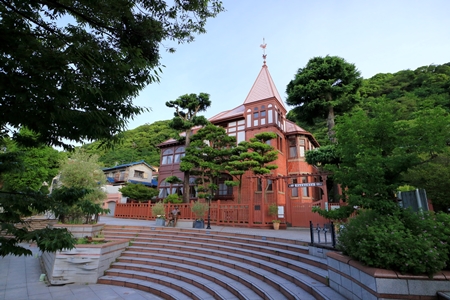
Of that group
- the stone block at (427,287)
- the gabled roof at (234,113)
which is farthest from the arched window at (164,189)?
the stone block at (427,287)

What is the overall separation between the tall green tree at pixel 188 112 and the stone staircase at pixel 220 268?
9.06 metres

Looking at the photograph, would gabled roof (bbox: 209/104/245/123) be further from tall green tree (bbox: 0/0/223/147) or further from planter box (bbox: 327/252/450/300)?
planter box (bbox: 327/252/450/300)

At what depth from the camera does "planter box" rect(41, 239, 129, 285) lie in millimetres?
7176

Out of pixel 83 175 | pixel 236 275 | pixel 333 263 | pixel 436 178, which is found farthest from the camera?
pixel 83 175

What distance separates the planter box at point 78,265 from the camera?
718 cm

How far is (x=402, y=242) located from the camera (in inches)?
130

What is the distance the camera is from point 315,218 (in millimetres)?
12586

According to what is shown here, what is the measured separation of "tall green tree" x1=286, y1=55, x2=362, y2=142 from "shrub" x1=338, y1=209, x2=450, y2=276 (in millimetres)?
14197

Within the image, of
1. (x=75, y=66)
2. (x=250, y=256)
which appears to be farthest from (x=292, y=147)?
(x=75, y=66)

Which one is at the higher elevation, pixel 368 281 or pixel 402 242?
pixel 402 242

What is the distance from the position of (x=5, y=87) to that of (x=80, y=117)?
0.78 metres

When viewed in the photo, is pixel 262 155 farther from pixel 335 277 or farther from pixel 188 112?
pixel 335 277

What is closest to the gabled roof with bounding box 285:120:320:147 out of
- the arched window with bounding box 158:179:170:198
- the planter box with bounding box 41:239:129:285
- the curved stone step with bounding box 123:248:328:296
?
the arched window with bounding box 158:179:170:198

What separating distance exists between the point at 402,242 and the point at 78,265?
28.5 feet
